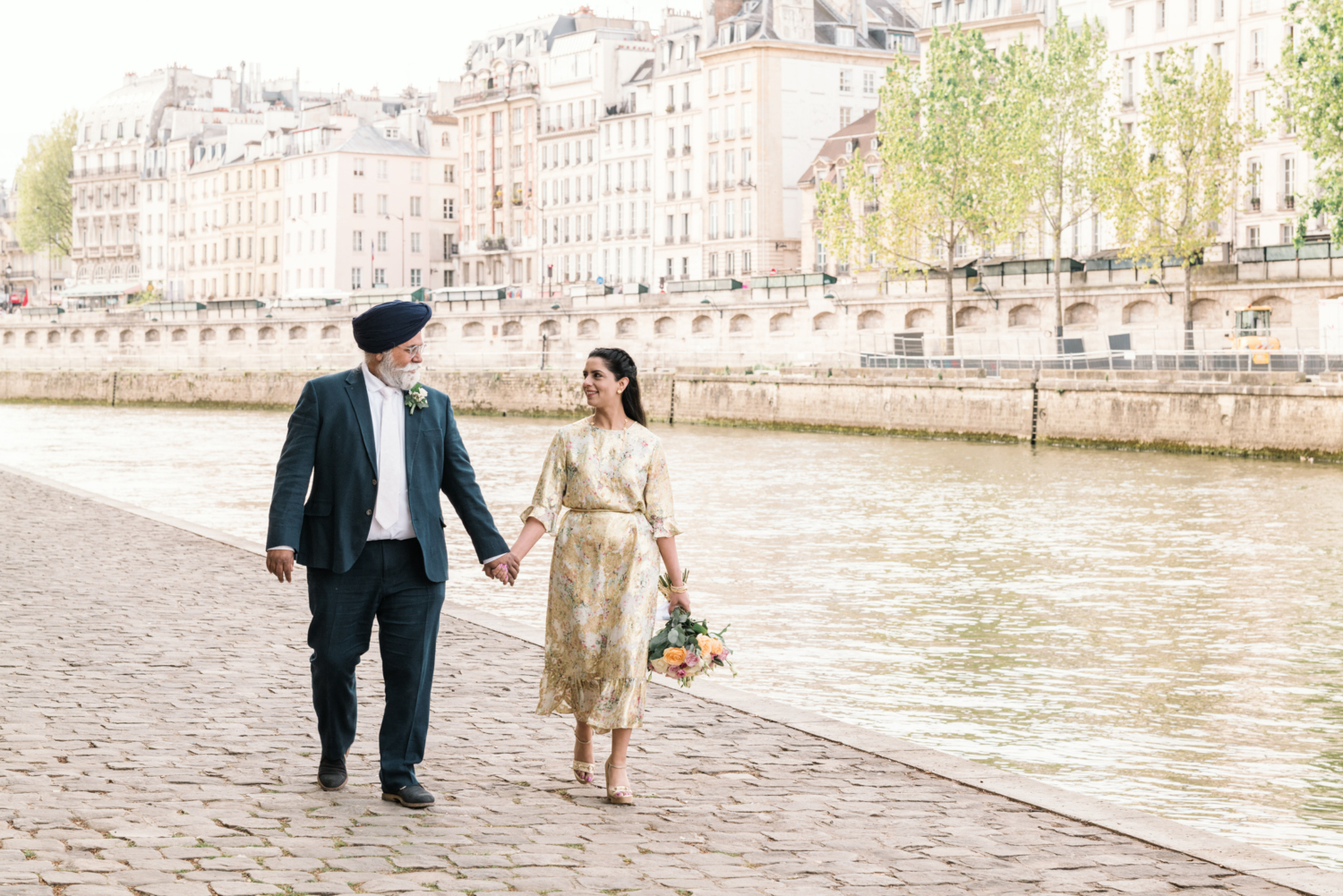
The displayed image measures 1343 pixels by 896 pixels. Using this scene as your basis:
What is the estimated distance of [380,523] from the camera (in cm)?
673

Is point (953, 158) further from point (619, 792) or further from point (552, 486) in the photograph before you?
point (619, 792)

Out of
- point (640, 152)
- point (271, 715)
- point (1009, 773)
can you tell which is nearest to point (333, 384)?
point (271, 715)

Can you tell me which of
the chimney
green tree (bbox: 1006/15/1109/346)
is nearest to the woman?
green tree (bbox: 1006/15/1109/346)

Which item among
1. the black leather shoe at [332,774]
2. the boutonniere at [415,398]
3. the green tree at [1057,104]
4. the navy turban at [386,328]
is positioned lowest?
the black leather shoe at [332,774]

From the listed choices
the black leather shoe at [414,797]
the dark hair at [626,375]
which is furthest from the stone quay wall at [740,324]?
the black leather shoe at [414,797]

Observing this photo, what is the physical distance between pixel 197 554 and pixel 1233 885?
1090 cm

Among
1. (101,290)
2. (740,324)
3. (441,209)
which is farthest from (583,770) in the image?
(101,290)

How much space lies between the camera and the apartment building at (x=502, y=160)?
10244cm

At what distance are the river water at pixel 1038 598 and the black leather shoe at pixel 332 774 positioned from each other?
3.85 meters

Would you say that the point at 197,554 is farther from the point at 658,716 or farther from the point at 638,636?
the point at 638,636

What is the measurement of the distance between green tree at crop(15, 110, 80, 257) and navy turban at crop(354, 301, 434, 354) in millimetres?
132797

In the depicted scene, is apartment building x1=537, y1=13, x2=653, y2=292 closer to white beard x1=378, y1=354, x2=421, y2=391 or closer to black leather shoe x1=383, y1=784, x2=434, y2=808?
white beard x1=378, y1=354, x2=421, y2=391

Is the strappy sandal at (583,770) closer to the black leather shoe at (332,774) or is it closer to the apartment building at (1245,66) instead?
the black leather shoe at (332,774)

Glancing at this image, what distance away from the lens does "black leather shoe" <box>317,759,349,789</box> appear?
272 inches
